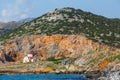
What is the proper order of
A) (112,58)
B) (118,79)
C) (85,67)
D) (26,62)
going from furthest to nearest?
(26,62) < (85,67) < (112,58) < (118,79)

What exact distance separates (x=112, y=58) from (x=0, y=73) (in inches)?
2135

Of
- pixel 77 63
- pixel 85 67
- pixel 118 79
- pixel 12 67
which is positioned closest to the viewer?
pixel 118 79

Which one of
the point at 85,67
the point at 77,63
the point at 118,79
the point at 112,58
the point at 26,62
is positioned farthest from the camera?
the point at 26,62

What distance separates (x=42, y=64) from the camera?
7146 inches

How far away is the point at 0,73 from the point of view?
173 meters

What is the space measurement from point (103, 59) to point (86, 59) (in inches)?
754

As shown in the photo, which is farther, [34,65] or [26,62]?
[26,62]

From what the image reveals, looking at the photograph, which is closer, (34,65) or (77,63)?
(77,63)

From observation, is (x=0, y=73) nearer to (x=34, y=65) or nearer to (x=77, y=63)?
(x=34, y=65)

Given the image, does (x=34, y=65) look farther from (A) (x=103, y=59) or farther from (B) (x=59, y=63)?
(A) (x=103, y=59)

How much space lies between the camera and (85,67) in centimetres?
15825

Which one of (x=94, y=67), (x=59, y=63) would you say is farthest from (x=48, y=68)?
(x=94, y=67)

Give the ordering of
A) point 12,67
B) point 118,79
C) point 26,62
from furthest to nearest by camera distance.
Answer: point 26,62 → point 12,67 → point 118,79

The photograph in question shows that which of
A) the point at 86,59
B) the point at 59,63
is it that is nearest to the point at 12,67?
the point at 59,63
